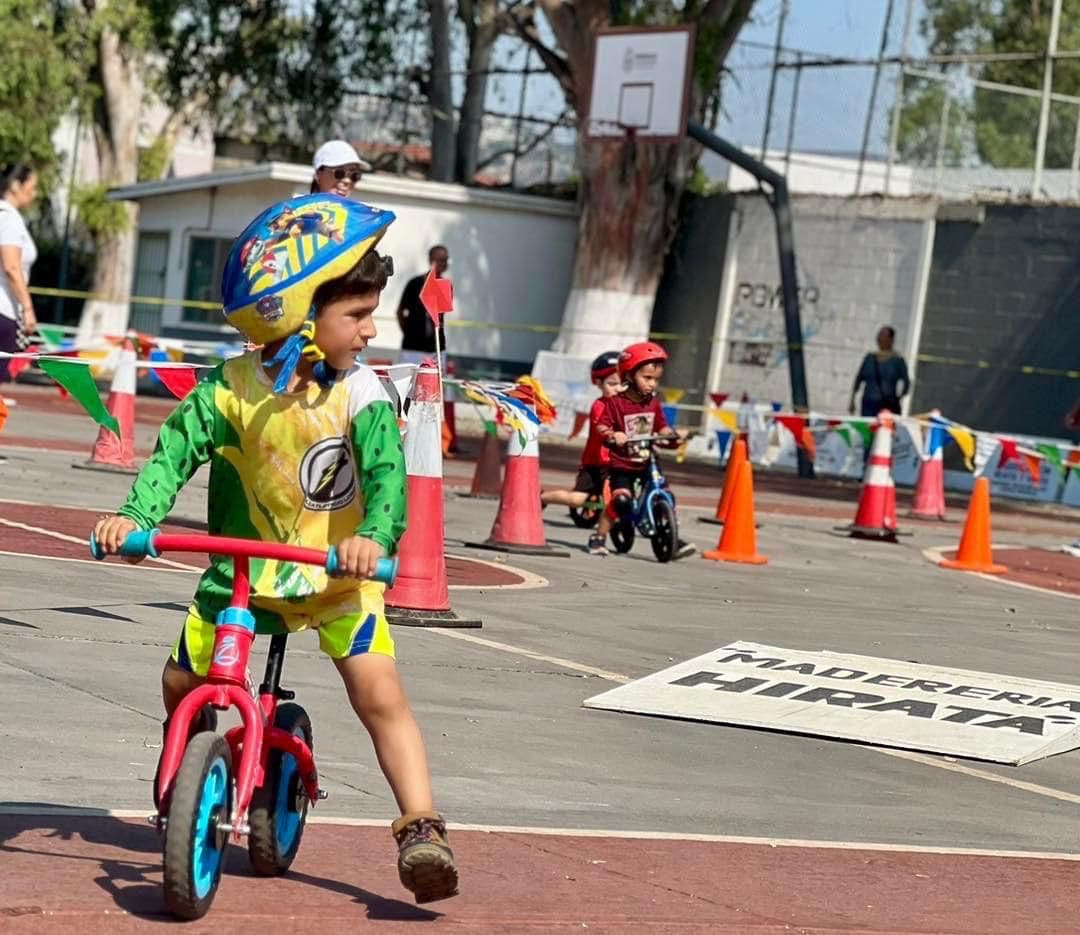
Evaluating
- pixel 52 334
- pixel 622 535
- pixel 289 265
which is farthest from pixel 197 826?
pixel 52 334

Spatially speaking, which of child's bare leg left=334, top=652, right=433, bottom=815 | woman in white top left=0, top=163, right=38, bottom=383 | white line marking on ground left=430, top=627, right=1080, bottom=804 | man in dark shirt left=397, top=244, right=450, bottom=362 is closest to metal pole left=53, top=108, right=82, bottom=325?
man in dark shirt left=397, top=244, right=450, bottom=362

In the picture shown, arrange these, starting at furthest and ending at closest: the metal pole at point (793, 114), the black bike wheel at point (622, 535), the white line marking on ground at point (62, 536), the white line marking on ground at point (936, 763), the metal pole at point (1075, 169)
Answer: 1. the metal pole at point (793, 114)
2. the metal pole at point (1075, 169)
3. the black bike wheel at point (622, 535)
4. the white line marking on ground at point (62, 536)
5. the white line marking on ground at point (936, 763)

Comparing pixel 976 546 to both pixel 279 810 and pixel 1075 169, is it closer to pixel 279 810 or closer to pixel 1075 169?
pixel 279 810

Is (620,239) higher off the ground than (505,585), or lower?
higher

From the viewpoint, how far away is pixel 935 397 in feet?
99.9

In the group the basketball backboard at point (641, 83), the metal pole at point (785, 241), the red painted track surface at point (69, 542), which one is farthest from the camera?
the basketball backboard at point (641, 83)

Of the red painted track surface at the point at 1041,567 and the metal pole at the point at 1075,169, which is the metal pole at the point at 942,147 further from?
the red painted track surface at the point at 1041,567

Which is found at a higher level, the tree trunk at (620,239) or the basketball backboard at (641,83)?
the basketball backboard at (641,83)

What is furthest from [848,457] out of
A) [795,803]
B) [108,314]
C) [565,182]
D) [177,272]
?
[795,803]

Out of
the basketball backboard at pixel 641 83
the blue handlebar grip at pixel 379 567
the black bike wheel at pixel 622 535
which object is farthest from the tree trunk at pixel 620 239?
the blue handlebar grip at pixel 379 567

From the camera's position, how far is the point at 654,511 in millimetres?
14461

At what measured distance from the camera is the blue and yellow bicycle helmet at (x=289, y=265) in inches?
196

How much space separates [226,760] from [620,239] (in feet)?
97.5

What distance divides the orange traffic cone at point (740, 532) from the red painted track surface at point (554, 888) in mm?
8693
